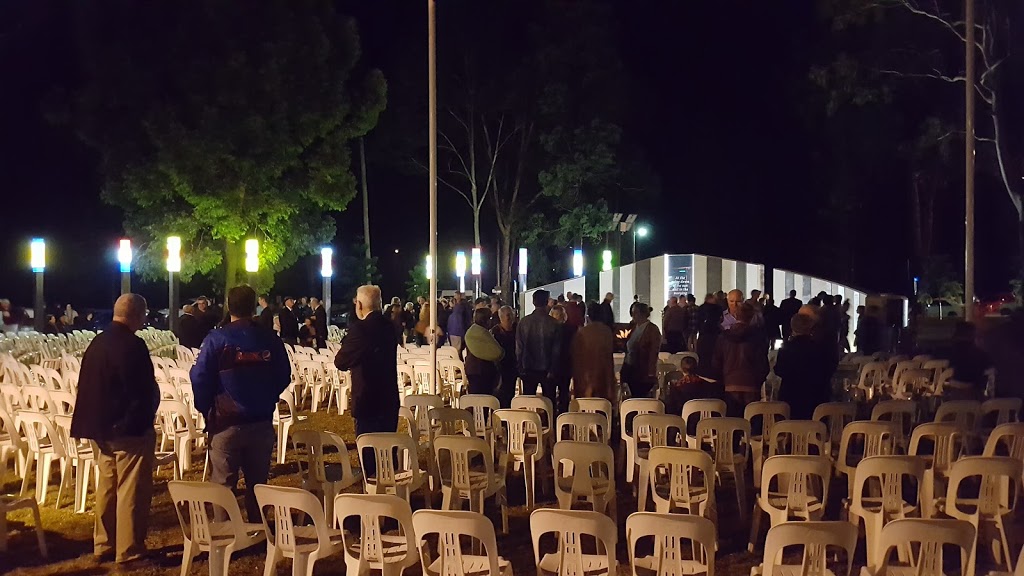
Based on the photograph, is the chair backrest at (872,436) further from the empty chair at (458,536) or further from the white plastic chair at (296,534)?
the white plastic chair at (296,534)

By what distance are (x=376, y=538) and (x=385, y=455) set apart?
5.24ft

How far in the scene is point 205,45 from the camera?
23.4m

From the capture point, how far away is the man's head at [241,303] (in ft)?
18.3

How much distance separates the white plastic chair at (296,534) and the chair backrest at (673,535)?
4.98ft

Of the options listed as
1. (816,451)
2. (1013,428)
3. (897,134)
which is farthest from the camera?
(897,134)

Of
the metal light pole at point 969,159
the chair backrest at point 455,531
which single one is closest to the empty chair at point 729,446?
the chair backrest at point 455,531

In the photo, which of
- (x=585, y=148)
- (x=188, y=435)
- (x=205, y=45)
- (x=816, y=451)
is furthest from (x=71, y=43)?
(x=816, y=451)

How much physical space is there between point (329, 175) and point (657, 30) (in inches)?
861

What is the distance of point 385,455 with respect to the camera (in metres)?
6.05

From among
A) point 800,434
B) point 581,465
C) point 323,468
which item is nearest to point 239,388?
point 323,468

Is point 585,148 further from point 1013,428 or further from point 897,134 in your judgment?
point 1013,428

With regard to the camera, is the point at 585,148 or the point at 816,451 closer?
the point at 816,451

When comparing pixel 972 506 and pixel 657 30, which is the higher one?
pixel 657 30

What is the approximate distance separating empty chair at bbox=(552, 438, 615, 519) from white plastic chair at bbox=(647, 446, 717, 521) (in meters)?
0.30
